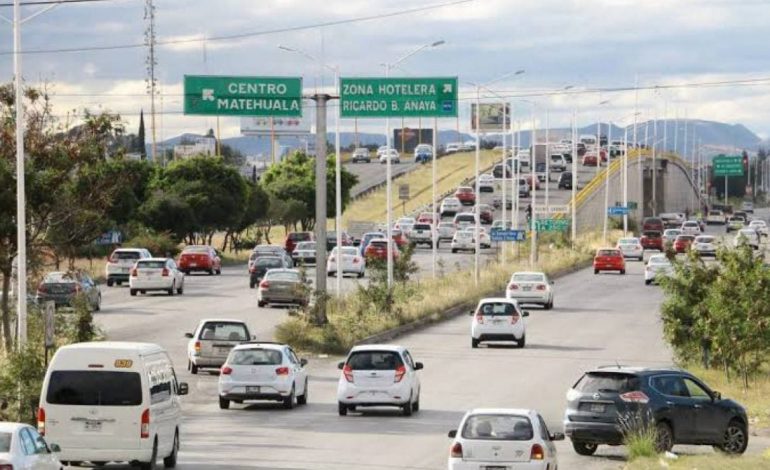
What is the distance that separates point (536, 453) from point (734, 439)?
293 inches

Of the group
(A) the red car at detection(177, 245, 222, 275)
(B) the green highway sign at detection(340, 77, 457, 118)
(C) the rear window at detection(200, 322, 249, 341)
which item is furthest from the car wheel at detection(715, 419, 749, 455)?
(A) the red car at detection(177, 245, 222, 275)

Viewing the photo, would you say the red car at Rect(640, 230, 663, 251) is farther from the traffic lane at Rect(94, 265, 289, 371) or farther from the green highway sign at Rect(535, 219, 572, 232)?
the traffic lane at Rect(94, 265, 289, 371)

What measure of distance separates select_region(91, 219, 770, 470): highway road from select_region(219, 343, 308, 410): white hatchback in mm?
395

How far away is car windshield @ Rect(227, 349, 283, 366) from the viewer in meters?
35.6

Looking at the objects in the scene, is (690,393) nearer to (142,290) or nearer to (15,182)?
(15,182)

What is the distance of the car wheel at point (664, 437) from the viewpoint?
93.6 ft

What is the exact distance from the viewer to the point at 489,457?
23.0m

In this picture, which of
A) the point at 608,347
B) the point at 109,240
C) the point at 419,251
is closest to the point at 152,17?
the point at 419,251

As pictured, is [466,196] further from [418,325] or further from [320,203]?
[320,203]

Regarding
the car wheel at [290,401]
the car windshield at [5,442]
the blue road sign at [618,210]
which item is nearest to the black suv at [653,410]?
the car wheel at [290,401]

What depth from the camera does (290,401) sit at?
36.0m

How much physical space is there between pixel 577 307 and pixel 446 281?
6.77 metres

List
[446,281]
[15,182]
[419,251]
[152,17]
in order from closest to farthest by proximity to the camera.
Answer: [15,182] < [446,281] < [419,251] < [152,17]

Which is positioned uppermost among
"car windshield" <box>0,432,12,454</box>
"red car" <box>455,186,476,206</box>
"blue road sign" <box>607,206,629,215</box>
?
"red car" <box>455,186,476,206</box>
